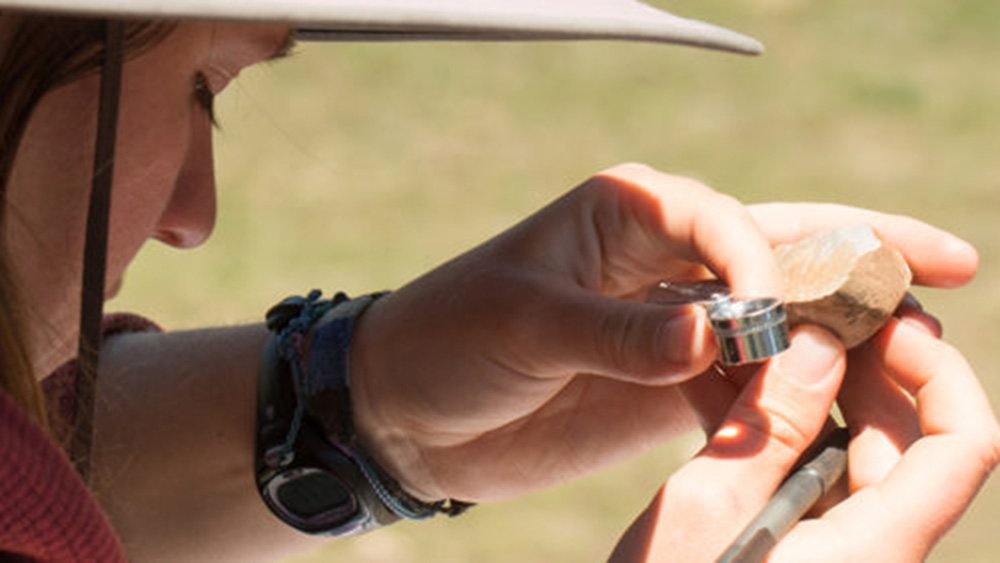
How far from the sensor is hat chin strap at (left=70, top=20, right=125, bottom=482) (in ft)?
2.96

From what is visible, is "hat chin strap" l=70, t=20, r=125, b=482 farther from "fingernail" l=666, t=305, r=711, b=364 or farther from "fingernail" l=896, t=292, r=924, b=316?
"fingernail" l=896, t=292, r=924, b=316

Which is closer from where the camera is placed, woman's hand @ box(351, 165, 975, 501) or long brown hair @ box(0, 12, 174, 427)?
long brown hair @ box(0, 12, 174, 427)

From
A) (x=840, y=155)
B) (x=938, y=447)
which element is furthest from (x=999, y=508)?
(x=938, y=447)

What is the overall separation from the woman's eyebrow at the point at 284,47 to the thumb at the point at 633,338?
27 cm

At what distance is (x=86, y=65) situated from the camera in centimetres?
92

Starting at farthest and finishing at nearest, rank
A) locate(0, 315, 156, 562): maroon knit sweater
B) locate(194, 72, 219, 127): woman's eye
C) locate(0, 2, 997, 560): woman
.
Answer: locate(194, 72, 219, 127): woman's eye, locate(0, 2, 997, 560): woman, locate(0, 315, 156, 562): maroon knit sweater

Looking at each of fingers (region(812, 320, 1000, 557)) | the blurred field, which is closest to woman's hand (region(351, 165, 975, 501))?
fingers (region(812, 320, 1000, 557))

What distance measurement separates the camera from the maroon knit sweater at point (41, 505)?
0.82 metres

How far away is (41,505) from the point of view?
838 millimetres

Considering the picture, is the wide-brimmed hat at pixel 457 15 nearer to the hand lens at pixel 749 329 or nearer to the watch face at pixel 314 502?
the hand lens at pixel 749 329

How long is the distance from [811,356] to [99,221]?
1.48 ft

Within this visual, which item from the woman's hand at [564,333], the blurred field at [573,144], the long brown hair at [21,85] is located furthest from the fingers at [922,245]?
the blurred field at [573,144]

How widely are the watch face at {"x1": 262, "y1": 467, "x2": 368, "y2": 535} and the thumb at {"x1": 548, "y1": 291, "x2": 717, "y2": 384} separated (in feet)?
1.00

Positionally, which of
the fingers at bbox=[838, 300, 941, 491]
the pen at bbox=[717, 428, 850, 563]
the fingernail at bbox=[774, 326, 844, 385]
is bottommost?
the pen at bbox=[717, 428, 850, 563]
